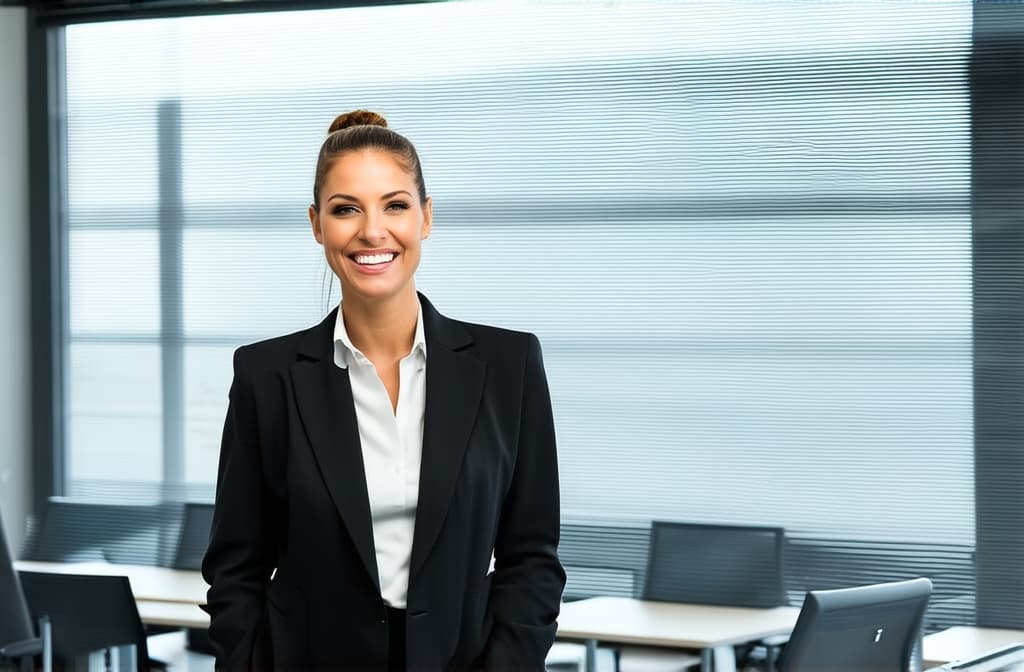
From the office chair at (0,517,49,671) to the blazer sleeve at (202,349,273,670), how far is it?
982 mm

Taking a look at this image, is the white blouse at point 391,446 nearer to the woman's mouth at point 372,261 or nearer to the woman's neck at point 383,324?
the woman's neck at point 383,324

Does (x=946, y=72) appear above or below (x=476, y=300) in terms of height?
above

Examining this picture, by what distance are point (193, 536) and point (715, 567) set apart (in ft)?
7.66

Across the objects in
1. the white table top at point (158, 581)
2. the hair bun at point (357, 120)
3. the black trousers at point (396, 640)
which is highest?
the hair bun at point (357, 120)

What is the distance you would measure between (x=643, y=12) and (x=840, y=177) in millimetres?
1178

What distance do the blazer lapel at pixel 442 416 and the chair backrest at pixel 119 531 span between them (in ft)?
15.3

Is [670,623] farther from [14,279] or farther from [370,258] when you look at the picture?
[14,279]

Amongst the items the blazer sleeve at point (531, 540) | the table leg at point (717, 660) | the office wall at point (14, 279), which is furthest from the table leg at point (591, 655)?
the office wall at point (14, 279)

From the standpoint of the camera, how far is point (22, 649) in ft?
13.1

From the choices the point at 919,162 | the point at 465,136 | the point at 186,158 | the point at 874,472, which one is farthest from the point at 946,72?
the point at 186,158

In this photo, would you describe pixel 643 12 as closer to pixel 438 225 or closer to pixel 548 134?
pixel 548 134

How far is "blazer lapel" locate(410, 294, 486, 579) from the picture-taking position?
5.49ft

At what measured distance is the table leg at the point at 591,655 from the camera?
4.06m

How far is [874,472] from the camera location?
5.27 meters
